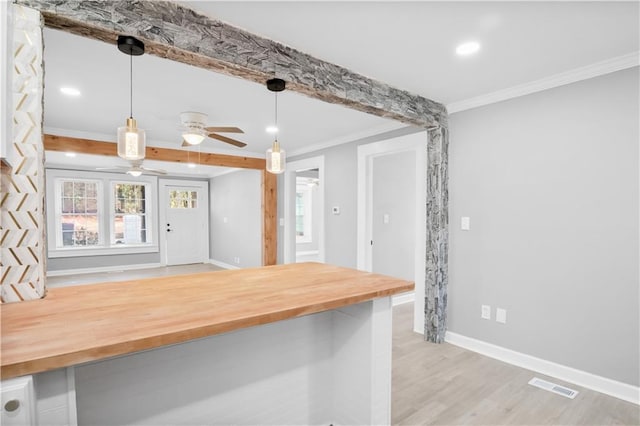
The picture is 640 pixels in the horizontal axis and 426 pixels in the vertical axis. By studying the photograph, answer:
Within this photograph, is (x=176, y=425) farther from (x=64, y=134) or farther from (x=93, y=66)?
(x=64, y=134)

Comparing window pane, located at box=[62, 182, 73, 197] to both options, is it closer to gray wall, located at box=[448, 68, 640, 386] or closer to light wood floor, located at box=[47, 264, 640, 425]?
light wood floor, located at box=[47, 264, 640, 425]

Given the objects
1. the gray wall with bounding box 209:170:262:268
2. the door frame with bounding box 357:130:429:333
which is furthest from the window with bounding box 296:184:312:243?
the door frame with bounding box 357:130:429:333

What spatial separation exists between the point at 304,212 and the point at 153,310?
812 centimetres

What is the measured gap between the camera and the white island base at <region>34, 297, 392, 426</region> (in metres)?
1.22

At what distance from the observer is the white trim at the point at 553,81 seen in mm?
2270

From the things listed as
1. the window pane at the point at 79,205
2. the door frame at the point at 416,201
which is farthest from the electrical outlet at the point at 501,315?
the window pane at the point at 79,205

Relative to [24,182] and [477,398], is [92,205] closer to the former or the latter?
[24,182]

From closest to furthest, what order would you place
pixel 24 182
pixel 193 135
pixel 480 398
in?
pixel 24 182 → pixel 480 398 → pixel 193 135

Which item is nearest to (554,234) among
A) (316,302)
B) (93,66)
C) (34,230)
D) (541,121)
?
(541,121)

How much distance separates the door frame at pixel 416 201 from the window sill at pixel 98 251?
5913 mm

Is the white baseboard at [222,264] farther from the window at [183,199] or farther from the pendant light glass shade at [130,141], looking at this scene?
the pendant light glass shade at [130,141]

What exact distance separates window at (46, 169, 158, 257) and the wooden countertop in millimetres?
6873

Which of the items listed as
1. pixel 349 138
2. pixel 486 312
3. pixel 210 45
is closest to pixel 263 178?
pixel 349 138

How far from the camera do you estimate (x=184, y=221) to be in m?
8.40
